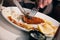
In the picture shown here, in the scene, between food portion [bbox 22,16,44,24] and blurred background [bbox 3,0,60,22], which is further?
blurred background [bbox 3,0,60,22]

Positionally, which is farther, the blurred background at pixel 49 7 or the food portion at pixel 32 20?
the blurred background at pixel 49 7

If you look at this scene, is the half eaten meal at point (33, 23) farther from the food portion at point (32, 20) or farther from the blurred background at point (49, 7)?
the blurred background at point (49, 7)

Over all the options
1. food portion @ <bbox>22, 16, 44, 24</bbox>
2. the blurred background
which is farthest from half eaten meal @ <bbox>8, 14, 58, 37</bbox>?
the blurred background

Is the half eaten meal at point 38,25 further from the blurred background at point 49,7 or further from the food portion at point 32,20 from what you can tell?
the blurred background at point 49,7

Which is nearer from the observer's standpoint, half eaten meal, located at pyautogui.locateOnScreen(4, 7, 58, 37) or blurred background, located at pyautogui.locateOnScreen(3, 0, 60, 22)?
half eaten meal, located at pyautogui.locateOnScreen(4, 7, 58, 37)

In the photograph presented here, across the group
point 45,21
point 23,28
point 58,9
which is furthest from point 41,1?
point 58,9

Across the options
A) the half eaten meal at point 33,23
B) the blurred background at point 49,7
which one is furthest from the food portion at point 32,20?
the blurred background at point 49,7

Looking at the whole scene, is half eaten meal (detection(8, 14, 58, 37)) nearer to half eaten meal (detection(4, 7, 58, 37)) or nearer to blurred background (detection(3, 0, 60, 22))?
half eaten meal (detection(4, 7, 58, 37))

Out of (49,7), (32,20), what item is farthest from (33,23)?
(49,7)

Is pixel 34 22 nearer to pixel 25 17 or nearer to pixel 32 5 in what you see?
pixel 25 17

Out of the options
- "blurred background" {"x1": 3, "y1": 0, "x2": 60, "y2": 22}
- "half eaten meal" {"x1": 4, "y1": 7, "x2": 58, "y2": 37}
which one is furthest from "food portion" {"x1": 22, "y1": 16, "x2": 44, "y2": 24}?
"blurred background" {"x1": 3, "y1": 0, "x2": 60, "y2": 22}

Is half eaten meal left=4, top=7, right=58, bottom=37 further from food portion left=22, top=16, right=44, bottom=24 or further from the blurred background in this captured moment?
the blurred background
